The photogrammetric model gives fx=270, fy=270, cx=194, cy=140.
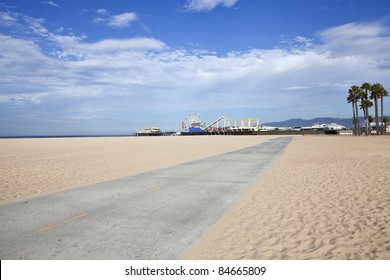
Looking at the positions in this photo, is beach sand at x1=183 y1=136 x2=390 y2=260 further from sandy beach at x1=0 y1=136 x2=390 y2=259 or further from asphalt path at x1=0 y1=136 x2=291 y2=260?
asphalt path at x1=0 y1=136 x2=291 y2=260

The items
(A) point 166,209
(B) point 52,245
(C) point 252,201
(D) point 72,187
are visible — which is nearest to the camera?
(B) point 52,245

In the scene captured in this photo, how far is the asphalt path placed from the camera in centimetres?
464

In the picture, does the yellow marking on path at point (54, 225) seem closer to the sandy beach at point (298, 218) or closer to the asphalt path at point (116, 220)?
the asphalt path at point (116, 220)

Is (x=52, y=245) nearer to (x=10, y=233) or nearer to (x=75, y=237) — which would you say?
(x=75, y=237)

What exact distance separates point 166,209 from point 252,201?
2.58 meters

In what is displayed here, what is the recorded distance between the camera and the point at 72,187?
33.0 feet

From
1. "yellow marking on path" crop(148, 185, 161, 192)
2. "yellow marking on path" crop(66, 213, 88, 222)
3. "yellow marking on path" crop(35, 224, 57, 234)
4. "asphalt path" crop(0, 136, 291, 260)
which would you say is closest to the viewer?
"asphalt path" crop(0, 136, 291, 260)

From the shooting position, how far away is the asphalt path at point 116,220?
4.64 meters

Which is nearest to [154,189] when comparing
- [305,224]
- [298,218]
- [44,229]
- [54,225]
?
[54,225]

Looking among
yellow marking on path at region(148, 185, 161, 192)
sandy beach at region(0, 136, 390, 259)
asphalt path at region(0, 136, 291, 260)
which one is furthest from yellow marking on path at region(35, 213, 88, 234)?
sandy beach at region(0, 136, 390, 259)

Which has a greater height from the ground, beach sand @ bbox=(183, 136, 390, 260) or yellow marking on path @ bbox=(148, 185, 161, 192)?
yellow marking on path @ bbox=(148, 185, 161, 192)

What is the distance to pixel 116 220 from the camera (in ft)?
20.3

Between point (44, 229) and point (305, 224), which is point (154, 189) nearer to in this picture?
point (44, 229)

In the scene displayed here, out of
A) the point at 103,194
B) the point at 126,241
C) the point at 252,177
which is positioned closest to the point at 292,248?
the point at 126,241
